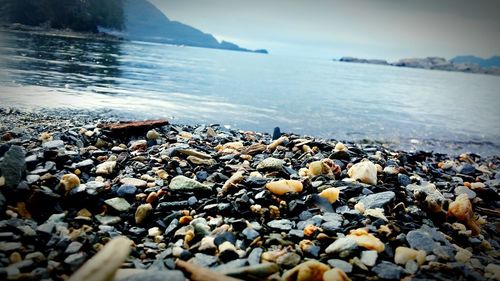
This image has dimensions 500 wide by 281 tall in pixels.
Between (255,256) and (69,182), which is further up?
(69,182)

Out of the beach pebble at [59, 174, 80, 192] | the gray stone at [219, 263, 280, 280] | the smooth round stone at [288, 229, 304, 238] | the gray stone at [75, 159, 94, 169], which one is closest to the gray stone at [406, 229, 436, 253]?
the smooth round stone at [288, 229, 304, 238]

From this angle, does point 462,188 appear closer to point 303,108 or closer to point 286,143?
point 286,143

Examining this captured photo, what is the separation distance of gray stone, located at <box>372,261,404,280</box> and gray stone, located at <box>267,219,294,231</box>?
902 millimetres

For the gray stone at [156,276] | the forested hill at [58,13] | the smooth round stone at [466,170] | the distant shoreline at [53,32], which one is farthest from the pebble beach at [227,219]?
the forested hill at [58,13]

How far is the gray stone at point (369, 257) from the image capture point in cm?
262

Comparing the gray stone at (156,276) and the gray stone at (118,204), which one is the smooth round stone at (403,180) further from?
the gray stone at (118,204)

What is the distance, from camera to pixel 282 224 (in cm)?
325

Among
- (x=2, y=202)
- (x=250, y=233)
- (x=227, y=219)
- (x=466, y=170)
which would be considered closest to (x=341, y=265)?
(x=250, y=233)

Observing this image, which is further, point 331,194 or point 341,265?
point 331,194

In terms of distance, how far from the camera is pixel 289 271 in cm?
246

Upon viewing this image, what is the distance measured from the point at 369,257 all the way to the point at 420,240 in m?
0.66

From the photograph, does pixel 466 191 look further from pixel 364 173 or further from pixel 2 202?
pixel 2 202

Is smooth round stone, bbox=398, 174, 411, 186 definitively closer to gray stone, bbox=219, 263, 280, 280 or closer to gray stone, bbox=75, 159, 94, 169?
gray stone, bbox=219, 263, 280, 280

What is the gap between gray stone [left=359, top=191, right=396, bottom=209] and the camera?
359cm
